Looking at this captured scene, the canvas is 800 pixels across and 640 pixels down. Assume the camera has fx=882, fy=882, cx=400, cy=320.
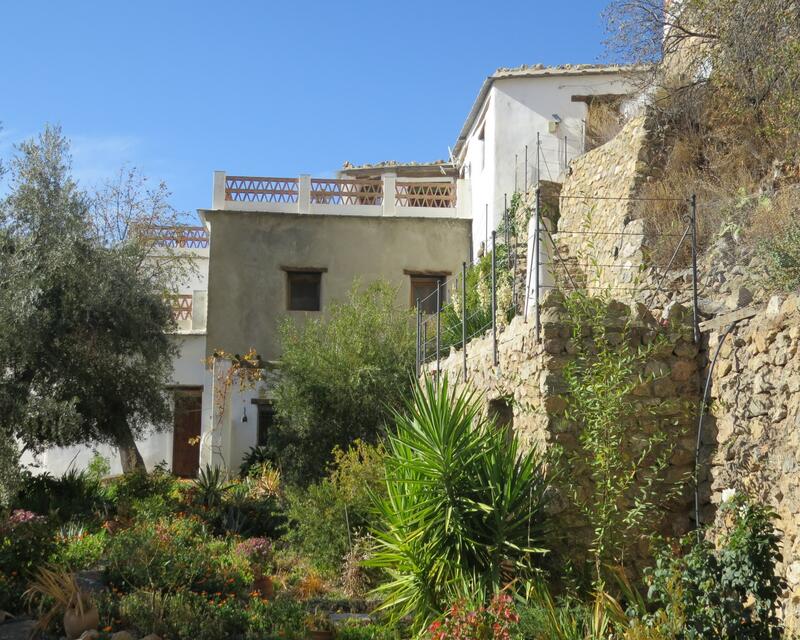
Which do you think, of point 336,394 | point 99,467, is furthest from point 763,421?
point 99,467

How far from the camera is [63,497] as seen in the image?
16031 millimetres

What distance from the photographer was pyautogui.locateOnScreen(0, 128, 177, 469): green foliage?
15.2m

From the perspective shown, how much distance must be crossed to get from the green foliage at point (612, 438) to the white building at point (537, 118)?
1142cm

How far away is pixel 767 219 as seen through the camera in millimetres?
12016

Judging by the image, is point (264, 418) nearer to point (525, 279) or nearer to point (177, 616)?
point (525, 279)

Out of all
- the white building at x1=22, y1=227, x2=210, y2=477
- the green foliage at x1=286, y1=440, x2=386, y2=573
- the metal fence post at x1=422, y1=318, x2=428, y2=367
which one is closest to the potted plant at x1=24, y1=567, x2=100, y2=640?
the green foliage at x1=286, y1=440, x2=386, y2=573

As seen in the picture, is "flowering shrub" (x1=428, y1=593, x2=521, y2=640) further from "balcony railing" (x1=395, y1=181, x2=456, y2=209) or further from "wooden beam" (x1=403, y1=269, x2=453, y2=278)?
"balcony railing" (x1=395, y1=181, x2=456, y2=209)

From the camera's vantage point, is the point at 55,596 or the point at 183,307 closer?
the point at 55,596

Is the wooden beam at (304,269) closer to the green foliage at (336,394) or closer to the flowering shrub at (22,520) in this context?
the green foliage at (336,394)

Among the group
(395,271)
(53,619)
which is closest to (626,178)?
(395,271)

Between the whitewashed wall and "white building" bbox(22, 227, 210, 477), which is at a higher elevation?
the whitewashed wall

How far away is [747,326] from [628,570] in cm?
260

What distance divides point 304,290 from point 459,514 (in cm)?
1380

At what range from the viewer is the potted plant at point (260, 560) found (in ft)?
37.2
